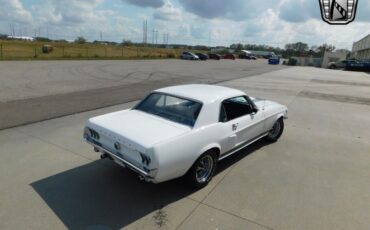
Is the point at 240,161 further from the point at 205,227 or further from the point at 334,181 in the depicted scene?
the point at 205,227

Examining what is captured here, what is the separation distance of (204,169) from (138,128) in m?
1.15

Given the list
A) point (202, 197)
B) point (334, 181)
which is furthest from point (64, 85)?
point (334, 181)

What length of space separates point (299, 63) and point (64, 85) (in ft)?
178

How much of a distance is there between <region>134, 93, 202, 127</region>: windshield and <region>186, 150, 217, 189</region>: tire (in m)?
0.53

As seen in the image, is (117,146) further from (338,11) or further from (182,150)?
(338,11)

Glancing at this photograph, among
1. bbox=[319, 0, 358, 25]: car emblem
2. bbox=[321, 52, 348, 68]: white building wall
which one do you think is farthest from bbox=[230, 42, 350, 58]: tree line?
bbox=[319, 0, 358, 25]: car emblem

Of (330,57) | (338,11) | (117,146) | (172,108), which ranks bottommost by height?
(117,146)

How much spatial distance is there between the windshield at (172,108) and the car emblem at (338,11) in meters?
4.34

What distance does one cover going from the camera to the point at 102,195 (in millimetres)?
3445

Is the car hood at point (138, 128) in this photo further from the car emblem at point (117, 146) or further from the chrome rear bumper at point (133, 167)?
the chrome rear bumper at point (133, 167)

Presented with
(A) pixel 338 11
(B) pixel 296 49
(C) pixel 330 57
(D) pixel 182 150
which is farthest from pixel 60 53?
(B) pixel 296 49

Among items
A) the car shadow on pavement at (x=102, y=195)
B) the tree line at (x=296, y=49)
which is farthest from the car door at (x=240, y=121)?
the tree line at (x=296, y=49)

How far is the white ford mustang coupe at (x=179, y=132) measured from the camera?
3.10 m

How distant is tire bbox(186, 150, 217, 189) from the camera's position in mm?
3547
